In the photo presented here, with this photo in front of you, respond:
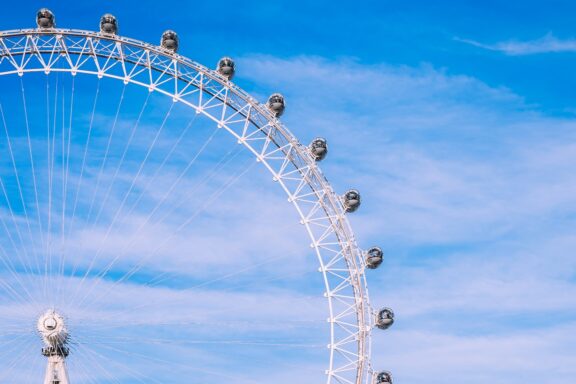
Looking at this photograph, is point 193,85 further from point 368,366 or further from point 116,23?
point 368,366

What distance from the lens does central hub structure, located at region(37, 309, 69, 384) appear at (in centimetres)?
5019

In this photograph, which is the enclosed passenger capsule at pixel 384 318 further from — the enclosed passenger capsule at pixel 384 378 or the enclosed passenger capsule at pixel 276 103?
the enclosed passenger capsule at pixel 276 103

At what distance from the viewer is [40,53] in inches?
2092

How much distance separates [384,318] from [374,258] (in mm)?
2497

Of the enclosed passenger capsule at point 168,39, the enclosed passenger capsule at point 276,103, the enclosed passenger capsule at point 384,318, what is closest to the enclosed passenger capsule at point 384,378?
the enclosed passenger capsule at point 384,318

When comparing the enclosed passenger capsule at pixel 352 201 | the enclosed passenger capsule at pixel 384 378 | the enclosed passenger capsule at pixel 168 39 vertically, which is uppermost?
the enclosed passenger capsule at pixel 168 39

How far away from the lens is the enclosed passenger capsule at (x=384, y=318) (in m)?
53.3

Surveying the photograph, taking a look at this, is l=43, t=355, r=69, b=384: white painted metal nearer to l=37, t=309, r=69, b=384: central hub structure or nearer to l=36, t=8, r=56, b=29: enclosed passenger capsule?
l=37, t=309, r=69, b=384: central hub structure

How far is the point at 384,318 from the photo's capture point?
5328 cm

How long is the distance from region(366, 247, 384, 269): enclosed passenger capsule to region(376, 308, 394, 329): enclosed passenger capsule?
1.87 metres

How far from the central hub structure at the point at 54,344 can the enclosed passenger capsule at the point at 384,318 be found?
12.5 meters

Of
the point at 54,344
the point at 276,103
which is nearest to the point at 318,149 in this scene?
the point at 276,103

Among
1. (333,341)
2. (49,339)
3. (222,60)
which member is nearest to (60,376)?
(49,339)

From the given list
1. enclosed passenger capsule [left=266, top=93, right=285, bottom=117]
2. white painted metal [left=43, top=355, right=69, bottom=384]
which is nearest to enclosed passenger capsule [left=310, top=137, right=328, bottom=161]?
enclosed passenger capsule [left=266, top=93, right=285, bottom=117]
